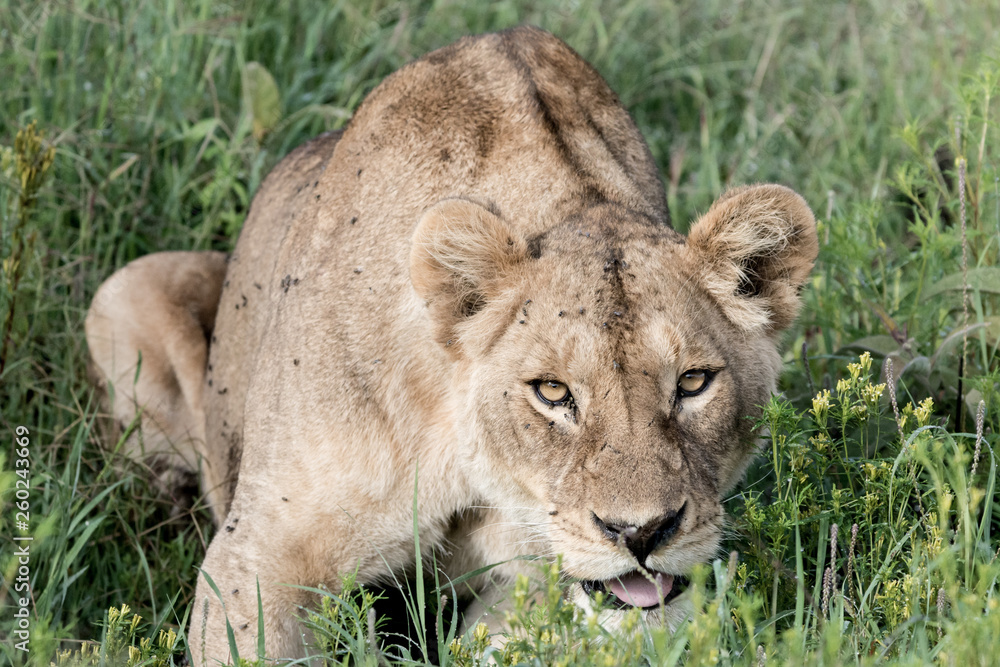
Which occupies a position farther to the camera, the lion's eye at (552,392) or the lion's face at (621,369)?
the lion's eye at (552,392)

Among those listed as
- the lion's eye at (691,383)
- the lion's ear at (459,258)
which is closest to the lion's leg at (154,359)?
the lion's ear at (459,258)

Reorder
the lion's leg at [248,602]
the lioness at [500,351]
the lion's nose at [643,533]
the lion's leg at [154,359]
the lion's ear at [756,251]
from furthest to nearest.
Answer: the lion's leg at [154,359]
the lion's leg at [248,602]
the lion's ear at [756,251]
the lioness at [500,351]
the lion's nose at [643,533]

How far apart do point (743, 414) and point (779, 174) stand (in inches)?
136

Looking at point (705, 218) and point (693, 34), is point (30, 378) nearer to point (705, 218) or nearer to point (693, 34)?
point (705, 218)

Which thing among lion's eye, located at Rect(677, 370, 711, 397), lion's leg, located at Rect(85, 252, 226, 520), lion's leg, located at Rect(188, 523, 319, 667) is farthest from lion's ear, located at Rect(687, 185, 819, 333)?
lion's leg, located at Rect(85, 252, 226, 520)

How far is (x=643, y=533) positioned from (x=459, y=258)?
2.69 feet

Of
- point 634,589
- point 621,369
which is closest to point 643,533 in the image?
point 634,589

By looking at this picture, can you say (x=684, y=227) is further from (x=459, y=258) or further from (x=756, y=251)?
(x=459, y=258)

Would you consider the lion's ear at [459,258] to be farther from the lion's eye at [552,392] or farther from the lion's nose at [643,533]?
the lion's nose at [643,533]

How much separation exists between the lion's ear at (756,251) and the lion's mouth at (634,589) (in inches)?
27.7

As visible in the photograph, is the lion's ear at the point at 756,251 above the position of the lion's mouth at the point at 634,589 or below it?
above

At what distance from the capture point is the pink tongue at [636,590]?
2.64 meters

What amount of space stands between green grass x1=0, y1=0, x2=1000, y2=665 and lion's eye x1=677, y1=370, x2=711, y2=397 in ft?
0.68

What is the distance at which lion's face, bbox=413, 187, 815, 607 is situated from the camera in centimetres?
257
